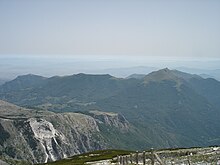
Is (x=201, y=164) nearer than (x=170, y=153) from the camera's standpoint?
Yes

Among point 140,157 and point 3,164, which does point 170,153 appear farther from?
point 3,164

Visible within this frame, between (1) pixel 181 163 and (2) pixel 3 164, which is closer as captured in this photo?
(1) pixel 181 163

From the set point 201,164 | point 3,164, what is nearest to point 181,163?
point 201,164

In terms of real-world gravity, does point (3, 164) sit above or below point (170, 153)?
above

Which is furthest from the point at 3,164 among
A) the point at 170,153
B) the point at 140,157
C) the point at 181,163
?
the point at 170,153

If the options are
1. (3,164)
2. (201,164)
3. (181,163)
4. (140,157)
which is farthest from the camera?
(140,157)

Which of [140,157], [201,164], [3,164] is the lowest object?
[140,157]

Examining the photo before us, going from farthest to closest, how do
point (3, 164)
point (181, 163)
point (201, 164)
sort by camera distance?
point (3, 164), point (181, 163), point (201, 164)

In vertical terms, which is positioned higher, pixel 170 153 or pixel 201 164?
pixel 201 164

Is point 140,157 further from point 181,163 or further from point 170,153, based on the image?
point 181,163
